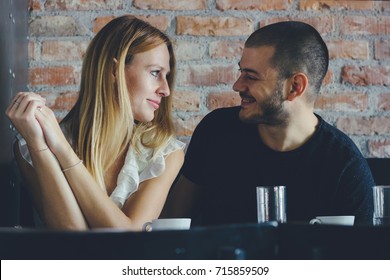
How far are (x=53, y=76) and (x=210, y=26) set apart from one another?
0.51 m

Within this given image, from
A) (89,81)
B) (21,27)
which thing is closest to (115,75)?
(89,81)

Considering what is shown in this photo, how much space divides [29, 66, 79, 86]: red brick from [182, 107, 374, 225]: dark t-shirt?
1.44 feet

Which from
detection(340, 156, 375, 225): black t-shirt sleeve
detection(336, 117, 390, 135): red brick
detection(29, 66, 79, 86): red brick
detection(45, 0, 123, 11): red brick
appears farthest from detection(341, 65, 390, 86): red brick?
detection(29, 66, 79, 86): red brick

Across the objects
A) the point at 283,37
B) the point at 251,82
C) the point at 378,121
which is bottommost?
the point at 378,121

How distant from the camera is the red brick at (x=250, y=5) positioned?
7.02 ft

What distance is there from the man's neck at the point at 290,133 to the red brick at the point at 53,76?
0.62m

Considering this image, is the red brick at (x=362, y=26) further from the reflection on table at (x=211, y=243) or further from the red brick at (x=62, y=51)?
the reflection on table at (x=211, y=243)

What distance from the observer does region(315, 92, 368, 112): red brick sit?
2115 millimetres

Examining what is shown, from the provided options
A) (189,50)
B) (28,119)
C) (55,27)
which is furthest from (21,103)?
(189,50)

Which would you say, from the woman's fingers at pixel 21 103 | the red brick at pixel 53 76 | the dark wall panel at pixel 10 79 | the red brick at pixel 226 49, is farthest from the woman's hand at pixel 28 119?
the red brick at pixel 226 49

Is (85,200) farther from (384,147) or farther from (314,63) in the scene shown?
(384,147)

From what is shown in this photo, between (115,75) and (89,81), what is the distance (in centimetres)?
7

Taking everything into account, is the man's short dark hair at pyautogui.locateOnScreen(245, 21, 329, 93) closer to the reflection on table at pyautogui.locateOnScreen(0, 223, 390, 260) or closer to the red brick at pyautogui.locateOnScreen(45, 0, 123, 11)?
the red brick at pyautogui.locateOnScreen(45, 0, 123, 11)

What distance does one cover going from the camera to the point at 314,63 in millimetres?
1991
